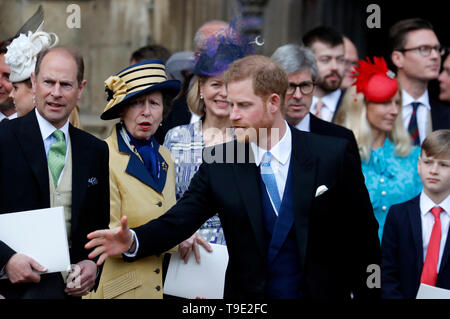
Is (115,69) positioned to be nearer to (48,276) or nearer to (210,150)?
(210,150)

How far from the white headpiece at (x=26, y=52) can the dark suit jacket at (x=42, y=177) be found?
26.6 inches

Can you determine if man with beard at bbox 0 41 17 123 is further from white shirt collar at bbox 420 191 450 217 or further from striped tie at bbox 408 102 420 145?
striped tie at bbox 408 102 420 145

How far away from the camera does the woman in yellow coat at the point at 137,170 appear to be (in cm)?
449

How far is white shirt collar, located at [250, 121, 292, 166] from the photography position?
12.9 feet

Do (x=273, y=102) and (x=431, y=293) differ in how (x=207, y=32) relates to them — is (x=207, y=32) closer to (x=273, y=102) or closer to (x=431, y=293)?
(x=273, y=102)

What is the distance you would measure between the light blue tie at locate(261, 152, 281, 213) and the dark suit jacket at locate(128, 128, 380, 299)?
0.04m

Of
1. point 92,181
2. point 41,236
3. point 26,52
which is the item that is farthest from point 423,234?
point 26,52

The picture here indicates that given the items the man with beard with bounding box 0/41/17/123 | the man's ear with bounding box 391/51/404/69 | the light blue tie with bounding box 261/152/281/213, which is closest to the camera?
the light blue tie with bounding box 261/152/281/213

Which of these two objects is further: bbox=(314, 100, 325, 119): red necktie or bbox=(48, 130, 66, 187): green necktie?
bbox=(314, 100, 325, 119): red necktie

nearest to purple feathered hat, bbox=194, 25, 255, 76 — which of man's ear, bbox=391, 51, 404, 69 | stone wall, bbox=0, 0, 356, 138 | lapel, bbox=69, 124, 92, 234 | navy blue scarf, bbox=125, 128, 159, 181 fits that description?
navy blue scarf, bbox=125, 128, 159, 181

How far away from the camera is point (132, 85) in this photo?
15.4ft

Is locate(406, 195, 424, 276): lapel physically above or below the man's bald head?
below

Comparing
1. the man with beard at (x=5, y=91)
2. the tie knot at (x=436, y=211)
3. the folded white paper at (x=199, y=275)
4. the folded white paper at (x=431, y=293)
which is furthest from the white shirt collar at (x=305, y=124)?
the man with beard at (x=5, y=91)

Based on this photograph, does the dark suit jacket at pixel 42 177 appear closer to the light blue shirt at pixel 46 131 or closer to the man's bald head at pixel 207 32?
the light blue shirt at pixel 46 131
